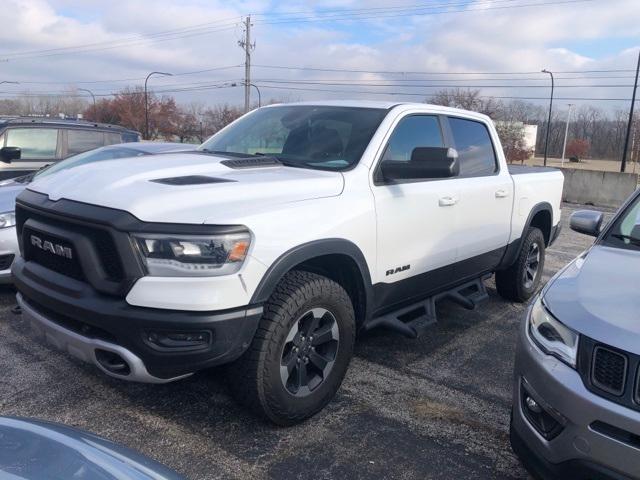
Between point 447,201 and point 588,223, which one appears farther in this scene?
point 447,201

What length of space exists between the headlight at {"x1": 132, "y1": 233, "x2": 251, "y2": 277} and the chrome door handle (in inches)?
78.7

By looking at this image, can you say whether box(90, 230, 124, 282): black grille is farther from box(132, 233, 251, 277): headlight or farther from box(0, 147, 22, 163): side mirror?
box(0, 147, 22, 163): side mirror

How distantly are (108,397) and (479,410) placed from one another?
2.29 metres

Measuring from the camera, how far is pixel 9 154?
7.51m

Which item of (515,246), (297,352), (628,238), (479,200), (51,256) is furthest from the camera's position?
(515,246)

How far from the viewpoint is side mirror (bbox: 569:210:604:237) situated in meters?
3.90

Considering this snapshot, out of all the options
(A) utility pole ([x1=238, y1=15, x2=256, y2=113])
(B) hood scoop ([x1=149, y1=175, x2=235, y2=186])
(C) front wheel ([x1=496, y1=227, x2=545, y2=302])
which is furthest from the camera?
(A) utility pole ([x1=238, y1=15, x2=256, y2=113])

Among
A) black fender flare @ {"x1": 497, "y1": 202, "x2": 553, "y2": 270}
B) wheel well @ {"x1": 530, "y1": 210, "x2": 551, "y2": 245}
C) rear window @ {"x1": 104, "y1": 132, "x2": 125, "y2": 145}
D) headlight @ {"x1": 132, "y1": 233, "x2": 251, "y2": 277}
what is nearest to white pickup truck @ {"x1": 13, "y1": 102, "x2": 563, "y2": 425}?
headlight @ {"x1": 132, "y1": 233, "x2": 251, "y2": 277}

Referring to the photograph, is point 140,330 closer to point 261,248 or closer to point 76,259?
point 76,259

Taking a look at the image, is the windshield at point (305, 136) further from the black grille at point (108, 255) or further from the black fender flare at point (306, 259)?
the black grille at point (108, 255)

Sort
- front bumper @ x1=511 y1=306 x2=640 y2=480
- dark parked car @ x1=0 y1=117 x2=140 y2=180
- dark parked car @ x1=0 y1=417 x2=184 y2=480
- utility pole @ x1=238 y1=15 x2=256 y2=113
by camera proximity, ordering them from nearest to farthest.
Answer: dark parked car @ x1=0 y1=417 x2=184 y2=480, front bumper @ x1=511 y1=306 x2=640 y2=480, dark parked car @ x1=0 y1=117 x2=140 y2=180, utility pole @ x1=238 y1=15 x2=256 y2=113

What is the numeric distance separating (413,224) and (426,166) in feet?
1.51

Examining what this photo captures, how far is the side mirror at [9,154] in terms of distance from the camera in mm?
7492

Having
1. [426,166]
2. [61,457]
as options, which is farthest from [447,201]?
[61,457]
